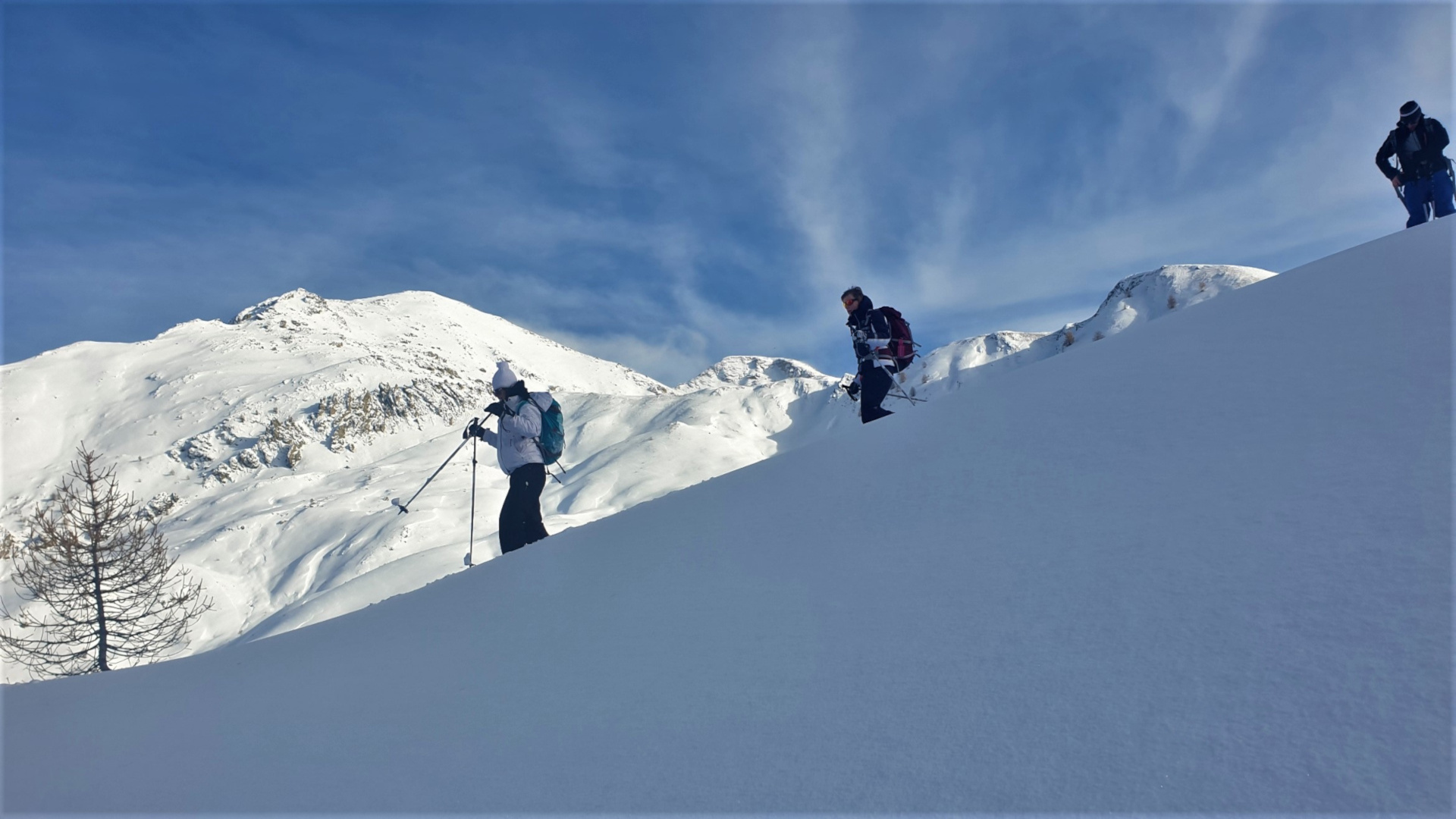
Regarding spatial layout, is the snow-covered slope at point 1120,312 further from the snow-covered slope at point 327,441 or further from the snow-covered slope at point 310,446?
the snow-covered slope at point 310,446

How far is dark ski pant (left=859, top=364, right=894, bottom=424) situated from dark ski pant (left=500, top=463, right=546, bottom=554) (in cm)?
306

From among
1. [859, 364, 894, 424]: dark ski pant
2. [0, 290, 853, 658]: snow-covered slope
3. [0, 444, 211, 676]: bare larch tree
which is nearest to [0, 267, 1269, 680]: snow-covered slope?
[0, 290, 853, 658]: snow-covered slope

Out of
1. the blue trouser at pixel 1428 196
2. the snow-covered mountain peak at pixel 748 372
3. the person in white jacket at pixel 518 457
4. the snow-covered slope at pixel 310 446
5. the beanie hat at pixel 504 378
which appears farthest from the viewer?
the snow-covered mountain peak at pixel 748 372

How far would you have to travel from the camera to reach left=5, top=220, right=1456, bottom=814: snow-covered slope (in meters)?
1.36

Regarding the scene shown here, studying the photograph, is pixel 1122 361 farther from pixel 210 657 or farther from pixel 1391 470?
pixel 210 657

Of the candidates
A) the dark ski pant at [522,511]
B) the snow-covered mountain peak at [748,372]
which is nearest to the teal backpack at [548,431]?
the dark ski pant at [522,511]

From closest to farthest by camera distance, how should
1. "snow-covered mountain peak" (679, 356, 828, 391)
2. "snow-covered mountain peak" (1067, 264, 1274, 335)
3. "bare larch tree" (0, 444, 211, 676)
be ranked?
"bare larch tree" (0, 444, 211, 676), "snow-covered mountain peak" (1067, 264, 1274, 335), "snow-covered mountain peak" (679, 356, 828, 391)

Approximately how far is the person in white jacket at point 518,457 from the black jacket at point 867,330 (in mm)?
3077

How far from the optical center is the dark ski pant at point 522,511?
215 inches

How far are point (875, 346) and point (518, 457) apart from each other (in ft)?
11.0

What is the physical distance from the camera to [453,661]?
9.11 ft

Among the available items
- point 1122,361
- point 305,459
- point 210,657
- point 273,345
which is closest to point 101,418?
point 273,345

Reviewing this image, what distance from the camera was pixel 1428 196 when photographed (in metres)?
6.34

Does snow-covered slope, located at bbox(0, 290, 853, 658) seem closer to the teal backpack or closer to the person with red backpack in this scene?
the teal backpack
